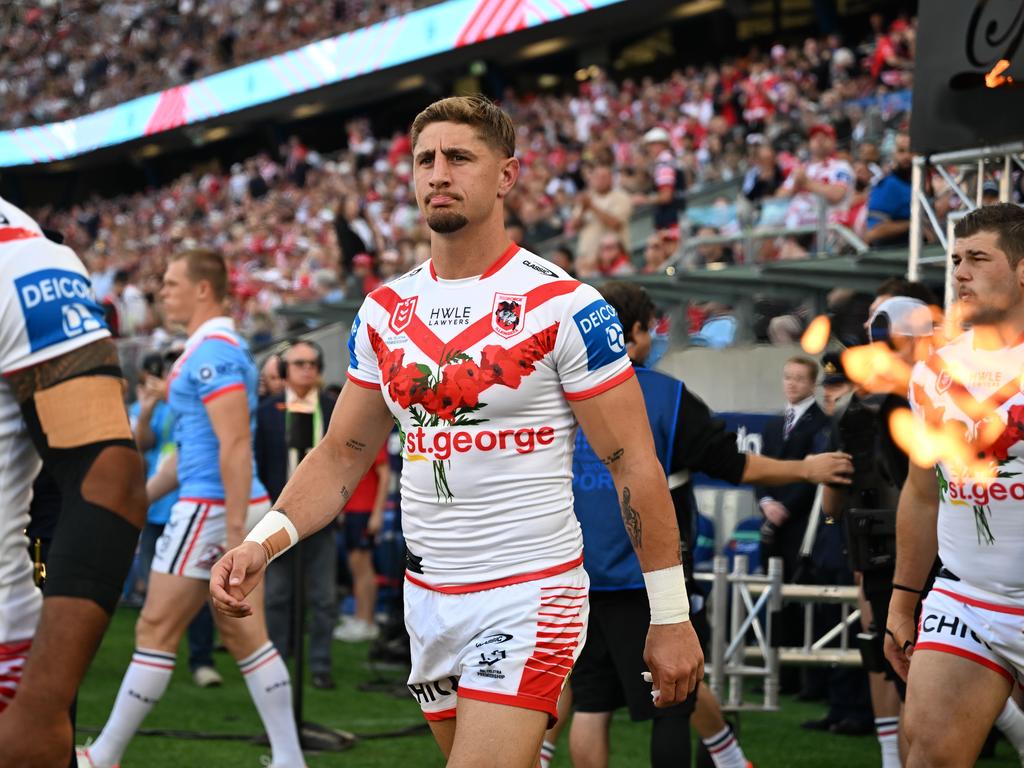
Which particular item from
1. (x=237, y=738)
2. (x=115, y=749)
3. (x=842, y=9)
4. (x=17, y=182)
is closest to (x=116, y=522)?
(x=115, y=749)

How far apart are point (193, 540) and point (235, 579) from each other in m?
2.97

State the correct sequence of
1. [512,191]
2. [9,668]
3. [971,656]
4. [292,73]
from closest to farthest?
1. [9,668]
2. [971,656]
3. [512,191]
4. [292,73]

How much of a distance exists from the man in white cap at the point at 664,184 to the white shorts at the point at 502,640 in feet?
37.3

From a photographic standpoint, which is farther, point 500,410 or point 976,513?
point 976,513

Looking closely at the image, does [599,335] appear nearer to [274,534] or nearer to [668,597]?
[668,597]

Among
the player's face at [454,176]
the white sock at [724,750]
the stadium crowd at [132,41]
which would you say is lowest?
the white sock at [724,750]

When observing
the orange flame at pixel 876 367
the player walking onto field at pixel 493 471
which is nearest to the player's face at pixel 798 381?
the orange flame at pixel 876 367

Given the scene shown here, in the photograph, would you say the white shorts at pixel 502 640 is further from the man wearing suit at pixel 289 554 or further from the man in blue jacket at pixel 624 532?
the man wearing suit at pixel 289 554

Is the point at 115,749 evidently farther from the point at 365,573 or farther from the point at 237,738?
the point at 365,573

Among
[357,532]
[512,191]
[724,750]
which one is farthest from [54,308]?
[357,532]

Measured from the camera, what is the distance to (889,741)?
5934 millimetres

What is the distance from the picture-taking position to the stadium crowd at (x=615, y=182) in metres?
14.2

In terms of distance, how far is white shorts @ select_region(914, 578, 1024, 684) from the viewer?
4.06 metres

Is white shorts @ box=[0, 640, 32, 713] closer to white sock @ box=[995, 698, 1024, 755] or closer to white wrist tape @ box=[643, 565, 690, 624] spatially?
white wrist tape @ box=[643, 565, 690, 624]
